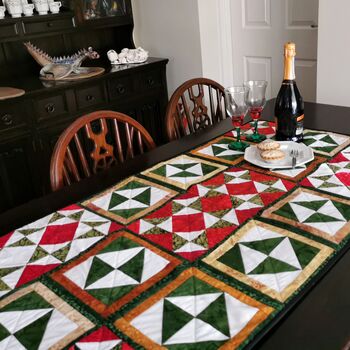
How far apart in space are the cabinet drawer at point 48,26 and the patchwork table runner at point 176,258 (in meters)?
1.54

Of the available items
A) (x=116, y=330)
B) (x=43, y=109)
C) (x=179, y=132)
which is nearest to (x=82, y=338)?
(x=116, y=330)

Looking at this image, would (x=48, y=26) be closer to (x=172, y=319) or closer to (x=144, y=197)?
(x=144, y=197)

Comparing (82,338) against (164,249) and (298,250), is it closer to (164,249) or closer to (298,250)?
(164,249)

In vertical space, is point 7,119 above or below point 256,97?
below

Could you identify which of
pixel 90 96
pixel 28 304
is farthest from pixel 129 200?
pixel 90 96

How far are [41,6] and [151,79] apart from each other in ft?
2.49

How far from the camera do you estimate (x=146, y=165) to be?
127cm

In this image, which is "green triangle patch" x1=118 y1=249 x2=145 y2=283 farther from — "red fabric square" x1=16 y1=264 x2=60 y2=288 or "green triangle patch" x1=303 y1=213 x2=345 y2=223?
"green triangle patch" x1=303 y1=213 x2=345 y2=223

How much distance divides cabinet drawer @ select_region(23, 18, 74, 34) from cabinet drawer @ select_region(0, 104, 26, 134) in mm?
461

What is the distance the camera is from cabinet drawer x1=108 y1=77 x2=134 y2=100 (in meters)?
2.58

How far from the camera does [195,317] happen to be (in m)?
0.68

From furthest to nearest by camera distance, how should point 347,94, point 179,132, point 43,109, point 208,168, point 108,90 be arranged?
point 108,90
point 43,109
point 347,94
point 179,132
point 208,168

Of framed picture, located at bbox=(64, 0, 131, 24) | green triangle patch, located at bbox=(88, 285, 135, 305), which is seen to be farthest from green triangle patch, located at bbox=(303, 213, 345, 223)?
framed picture, located at bbox=(64, 0, 131, 24)

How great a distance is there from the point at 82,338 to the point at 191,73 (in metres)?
2.34
